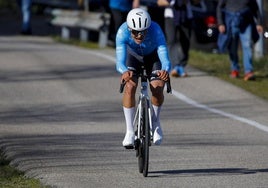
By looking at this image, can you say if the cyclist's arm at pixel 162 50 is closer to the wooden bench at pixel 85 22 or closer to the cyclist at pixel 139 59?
the cyclist at pixel 139 59

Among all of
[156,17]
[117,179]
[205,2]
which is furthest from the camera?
[205,2]

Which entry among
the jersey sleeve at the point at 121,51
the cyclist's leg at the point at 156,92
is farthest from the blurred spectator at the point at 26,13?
the jersey sleeve at the point at 121,51

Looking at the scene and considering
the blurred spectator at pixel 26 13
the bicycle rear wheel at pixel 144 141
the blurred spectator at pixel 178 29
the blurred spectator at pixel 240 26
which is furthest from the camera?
the blurred spectator at pixel 26 13

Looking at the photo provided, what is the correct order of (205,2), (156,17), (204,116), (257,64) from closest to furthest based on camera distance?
(204,116) < (257,64) < (156,17) < (205,2)

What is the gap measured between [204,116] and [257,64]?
654cm

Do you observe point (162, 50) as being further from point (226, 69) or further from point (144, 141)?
point (226, 69)

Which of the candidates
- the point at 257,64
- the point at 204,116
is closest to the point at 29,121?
the point at 204,116

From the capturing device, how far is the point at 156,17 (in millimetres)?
22953

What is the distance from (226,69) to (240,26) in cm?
195

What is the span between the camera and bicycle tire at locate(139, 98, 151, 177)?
30.8ft

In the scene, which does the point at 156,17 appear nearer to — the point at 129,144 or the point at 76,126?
the point at 76,126

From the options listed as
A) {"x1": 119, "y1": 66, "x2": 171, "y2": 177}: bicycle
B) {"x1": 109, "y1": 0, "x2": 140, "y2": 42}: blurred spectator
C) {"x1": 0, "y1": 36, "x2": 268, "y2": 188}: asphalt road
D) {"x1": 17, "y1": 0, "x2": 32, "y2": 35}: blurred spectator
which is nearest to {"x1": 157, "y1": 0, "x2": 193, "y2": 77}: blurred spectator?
{"x1": 0, "y1": 36, "x2": 268, "y2": 188}: asphalt road

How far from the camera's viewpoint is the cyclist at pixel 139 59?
9727 mm

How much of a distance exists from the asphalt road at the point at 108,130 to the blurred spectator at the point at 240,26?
26.7 inches
